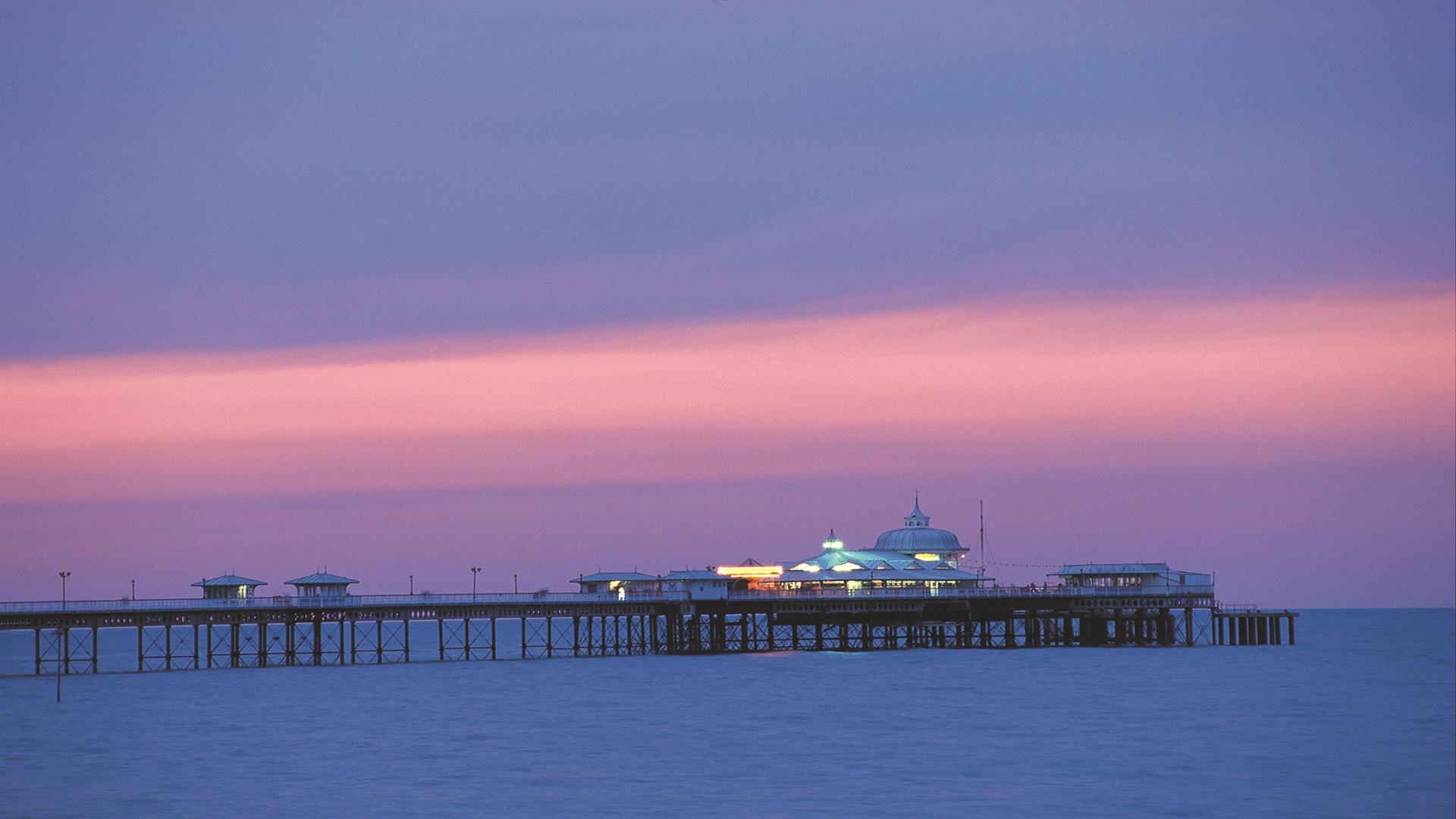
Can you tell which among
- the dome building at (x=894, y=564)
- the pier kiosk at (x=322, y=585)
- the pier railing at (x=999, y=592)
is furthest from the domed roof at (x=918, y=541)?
the pier kiosk at (x=322, y=585)

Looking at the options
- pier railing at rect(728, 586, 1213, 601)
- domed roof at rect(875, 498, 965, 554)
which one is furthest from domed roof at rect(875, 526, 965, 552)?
pier railing at rect(728, 586, 1213, 601)

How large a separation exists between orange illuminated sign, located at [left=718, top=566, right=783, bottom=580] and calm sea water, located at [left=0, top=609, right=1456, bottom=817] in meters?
25.9

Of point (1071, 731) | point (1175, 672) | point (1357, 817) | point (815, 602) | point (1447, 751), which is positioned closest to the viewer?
point (1357, 817)

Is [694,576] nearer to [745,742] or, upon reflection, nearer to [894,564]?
[894,564]

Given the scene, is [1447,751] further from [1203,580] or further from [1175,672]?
[1203,580]

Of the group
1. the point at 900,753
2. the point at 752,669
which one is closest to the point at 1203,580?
the point at 752,669

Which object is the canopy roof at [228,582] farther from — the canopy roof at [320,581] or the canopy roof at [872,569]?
the canopy roof at [872,569]

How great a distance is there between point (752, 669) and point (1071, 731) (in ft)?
123

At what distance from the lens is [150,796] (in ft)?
200

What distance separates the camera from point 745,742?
244 ft

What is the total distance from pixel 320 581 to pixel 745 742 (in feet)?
159

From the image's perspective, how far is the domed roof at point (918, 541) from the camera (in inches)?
6033

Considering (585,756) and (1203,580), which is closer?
(585,756)

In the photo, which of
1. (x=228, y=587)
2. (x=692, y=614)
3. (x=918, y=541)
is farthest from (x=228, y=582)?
(x=918, y=541)
